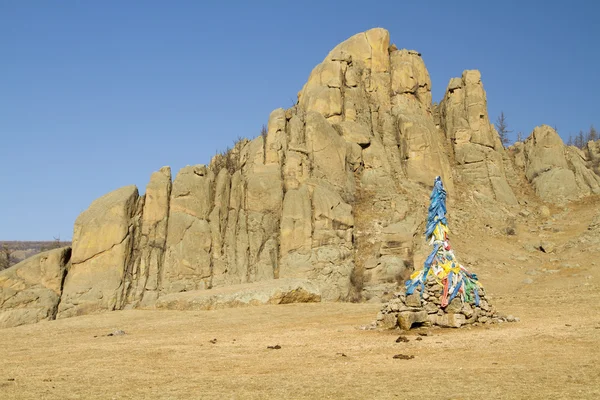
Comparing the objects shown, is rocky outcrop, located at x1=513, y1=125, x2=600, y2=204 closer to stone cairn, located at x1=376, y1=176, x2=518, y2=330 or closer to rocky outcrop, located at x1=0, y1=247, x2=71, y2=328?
stone cairn, located at x1=376, y1=176, x2=518, y2=330

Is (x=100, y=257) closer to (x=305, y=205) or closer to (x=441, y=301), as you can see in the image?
(x=305, y=205)

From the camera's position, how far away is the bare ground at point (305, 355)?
12961 millimetres

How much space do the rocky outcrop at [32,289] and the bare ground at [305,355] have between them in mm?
4928

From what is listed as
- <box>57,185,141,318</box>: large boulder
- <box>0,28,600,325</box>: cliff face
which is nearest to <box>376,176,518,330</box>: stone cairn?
<box>0,28,600,325</box>: cliff face

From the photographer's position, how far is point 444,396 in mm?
11805

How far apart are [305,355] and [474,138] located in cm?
3967

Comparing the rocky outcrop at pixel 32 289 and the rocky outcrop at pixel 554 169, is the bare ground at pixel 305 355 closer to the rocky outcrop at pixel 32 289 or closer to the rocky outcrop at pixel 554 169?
the rocky outcrop at pixel 32 289

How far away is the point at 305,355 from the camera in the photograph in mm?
18281

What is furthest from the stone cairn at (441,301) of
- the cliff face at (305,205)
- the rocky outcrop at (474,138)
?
the rocky outcrop at (474,138)

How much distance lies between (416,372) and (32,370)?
33.9 feet

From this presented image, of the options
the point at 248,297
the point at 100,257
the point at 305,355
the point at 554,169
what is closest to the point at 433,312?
the point at 305,355

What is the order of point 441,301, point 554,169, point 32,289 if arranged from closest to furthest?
point 441,301, point 32,289, point 554,169

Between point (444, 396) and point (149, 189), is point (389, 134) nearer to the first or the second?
point (149, 189)

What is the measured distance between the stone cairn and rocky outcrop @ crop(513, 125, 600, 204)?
32.8m
